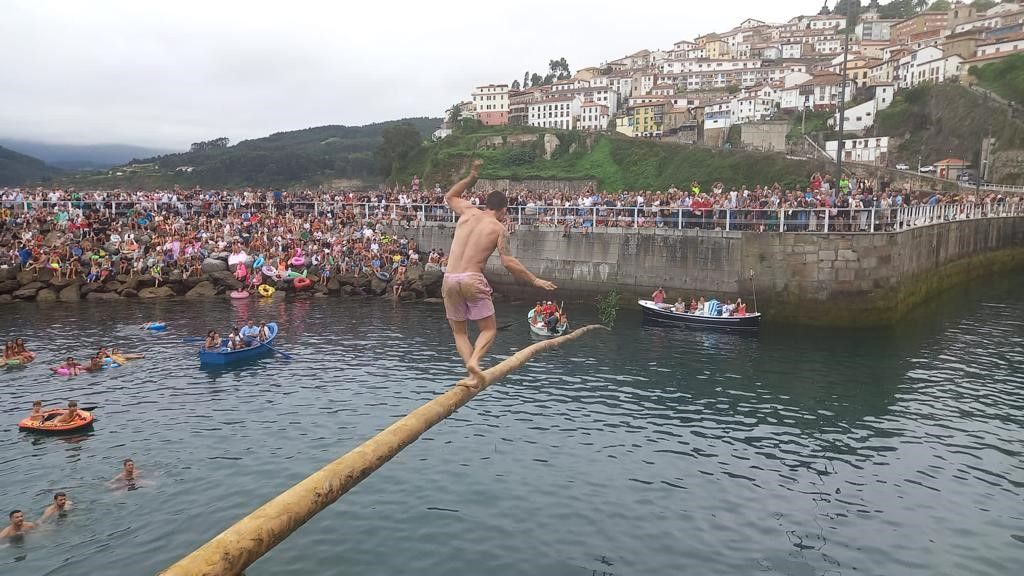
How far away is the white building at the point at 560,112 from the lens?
147 meters

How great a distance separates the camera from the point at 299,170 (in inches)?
6713

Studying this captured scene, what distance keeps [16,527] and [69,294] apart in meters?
26.2

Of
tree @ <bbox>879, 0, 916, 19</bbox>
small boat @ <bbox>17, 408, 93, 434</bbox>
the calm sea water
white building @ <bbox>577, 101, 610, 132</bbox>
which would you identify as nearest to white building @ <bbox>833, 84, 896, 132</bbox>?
white building @ <bbox>577, 101, 610, 132</bbox>

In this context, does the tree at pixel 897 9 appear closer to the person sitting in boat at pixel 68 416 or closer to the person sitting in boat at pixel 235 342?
the person sitting in boat at pixel 235 342

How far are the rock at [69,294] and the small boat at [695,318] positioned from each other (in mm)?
27405

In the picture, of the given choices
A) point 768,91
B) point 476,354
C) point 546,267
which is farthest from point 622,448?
point 768,91

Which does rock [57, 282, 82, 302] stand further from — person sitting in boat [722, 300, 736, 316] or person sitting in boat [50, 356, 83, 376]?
person sitting in boat [722, 300, 736, 316]

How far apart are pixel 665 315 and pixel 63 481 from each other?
69.5ft

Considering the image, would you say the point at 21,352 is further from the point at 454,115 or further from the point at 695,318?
the point at 454,115

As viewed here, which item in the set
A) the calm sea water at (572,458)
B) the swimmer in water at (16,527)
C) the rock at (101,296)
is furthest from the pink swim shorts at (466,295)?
the rock at (101,296)

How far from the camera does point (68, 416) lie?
A: 52.3ft

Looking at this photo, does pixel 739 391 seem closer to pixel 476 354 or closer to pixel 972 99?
pixel 476 354

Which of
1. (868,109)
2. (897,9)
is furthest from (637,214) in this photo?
(897,9)

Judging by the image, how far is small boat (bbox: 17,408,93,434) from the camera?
1567cm
